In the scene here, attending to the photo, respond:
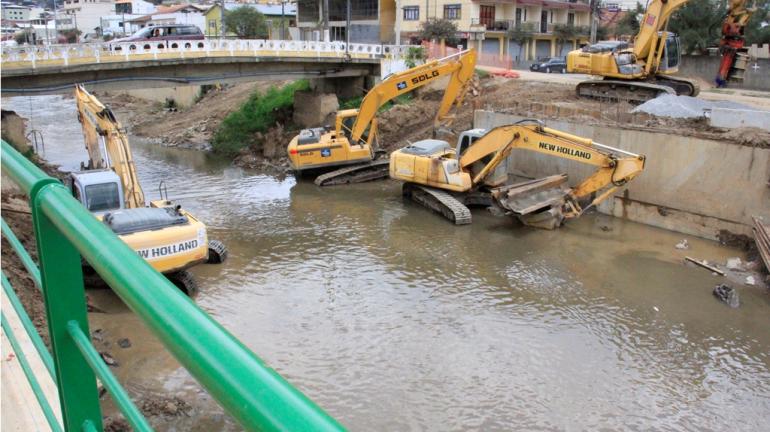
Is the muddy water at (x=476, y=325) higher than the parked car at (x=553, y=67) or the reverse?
the reverse

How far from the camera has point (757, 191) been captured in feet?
55.3

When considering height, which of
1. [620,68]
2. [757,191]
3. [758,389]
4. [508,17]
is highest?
[508,17]

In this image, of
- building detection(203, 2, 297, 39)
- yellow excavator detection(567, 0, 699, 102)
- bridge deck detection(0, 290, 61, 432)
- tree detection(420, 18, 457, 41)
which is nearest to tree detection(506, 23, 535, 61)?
tree detection(420, 18, 457, 41)

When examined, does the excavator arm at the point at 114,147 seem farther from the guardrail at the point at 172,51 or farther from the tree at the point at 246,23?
the tree at the point at 246,23

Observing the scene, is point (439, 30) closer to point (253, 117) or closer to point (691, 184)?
point (253, 117)

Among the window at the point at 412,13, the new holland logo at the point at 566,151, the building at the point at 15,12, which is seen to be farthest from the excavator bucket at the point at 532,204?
the building at the point at 15,12

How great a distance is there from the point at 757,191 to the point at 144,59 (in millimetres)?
19915

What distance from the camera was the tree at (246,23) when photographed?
5897 cm

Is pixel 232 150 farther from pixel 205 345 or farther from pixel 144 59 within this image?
pixel 205 345

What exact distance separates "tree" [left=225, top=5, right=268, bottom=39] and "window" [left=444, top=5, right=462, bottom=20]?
18504 millimetres

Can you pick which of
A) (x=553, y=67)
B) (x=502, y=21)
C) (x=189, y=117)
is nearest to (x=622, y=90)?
(x=553, y=67)

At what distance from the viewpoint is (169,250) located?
11.8m

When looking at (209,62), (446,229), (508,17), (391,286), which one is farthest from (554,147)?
(508,17)

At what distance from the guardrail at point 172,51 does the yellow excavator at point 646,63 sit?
35.9 feet
